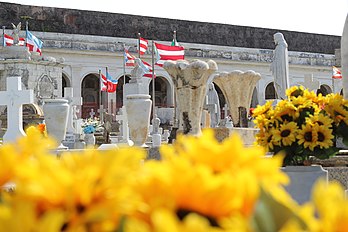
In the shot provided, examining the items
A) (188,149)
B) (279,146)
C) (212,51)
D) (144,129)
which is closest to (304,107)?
(279,146)

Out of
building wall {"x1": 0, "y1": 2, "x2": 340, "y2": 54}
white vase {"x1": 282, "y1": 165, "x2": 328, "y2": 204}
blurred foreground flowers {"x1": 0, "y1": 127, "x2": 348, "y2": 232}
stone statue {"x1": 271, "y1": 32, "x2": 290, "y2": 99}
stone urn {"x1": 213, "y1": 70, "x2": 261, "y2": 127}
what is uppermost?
building wall {"x1": 0, "y1": 2, "x2": 340, "y2": 54}

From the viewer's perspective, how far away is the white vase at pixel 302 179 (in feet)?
10.7

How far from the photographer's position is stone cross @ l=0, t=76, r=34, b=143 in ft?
35.3

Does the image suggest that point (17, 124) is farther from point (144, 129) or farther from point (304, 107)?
point (304, 107)

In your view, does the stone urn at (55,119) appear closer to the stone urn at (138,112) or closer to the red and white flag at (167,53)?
the stone urn at (138,112)

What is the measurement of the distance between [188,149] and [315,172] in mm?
Answer: 2886

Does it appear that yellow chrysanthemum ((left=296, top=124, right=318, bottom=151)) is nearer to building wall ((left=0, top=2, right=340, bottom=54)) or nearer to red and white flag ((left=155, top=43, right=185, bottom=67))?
red and white flag ((left=155, top=43, right=185, bottom=67))

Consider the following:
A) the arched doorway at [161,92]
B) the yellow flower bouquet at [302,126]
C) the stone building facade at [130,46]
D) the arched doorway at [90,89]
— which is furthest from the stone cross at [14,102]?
the arched doorway at [161,92]

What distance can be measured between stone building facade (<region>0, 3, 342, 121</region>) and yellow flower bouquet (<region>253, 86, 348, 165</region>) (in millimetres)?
26198

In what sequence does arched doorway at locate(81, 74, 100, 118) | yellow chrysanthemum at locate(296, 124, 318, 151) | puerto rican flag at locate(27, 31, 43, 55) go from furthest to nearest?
arched doorway at locate(81, 74, 100, 118)
puerto rican flag at locate(27, 31, 43, 55)
yellow chrysanthemum at locate(296, 124, 318, 151)

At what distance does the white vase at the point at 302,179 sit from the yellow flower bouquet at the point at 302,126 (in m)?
0.08

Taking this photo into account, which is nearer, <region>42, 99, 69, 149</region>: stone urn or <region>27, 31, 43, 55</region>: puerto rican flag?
<region>42, 99, 69, 149</region>: stone urn

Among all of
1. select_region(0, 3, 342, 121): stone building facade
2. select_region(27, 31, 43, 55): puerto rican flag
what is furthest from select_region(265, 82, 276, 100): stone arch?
select_region(27, 31, 43, 55): puerto rican flag

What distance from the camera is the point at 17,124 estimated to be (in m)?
10.8
